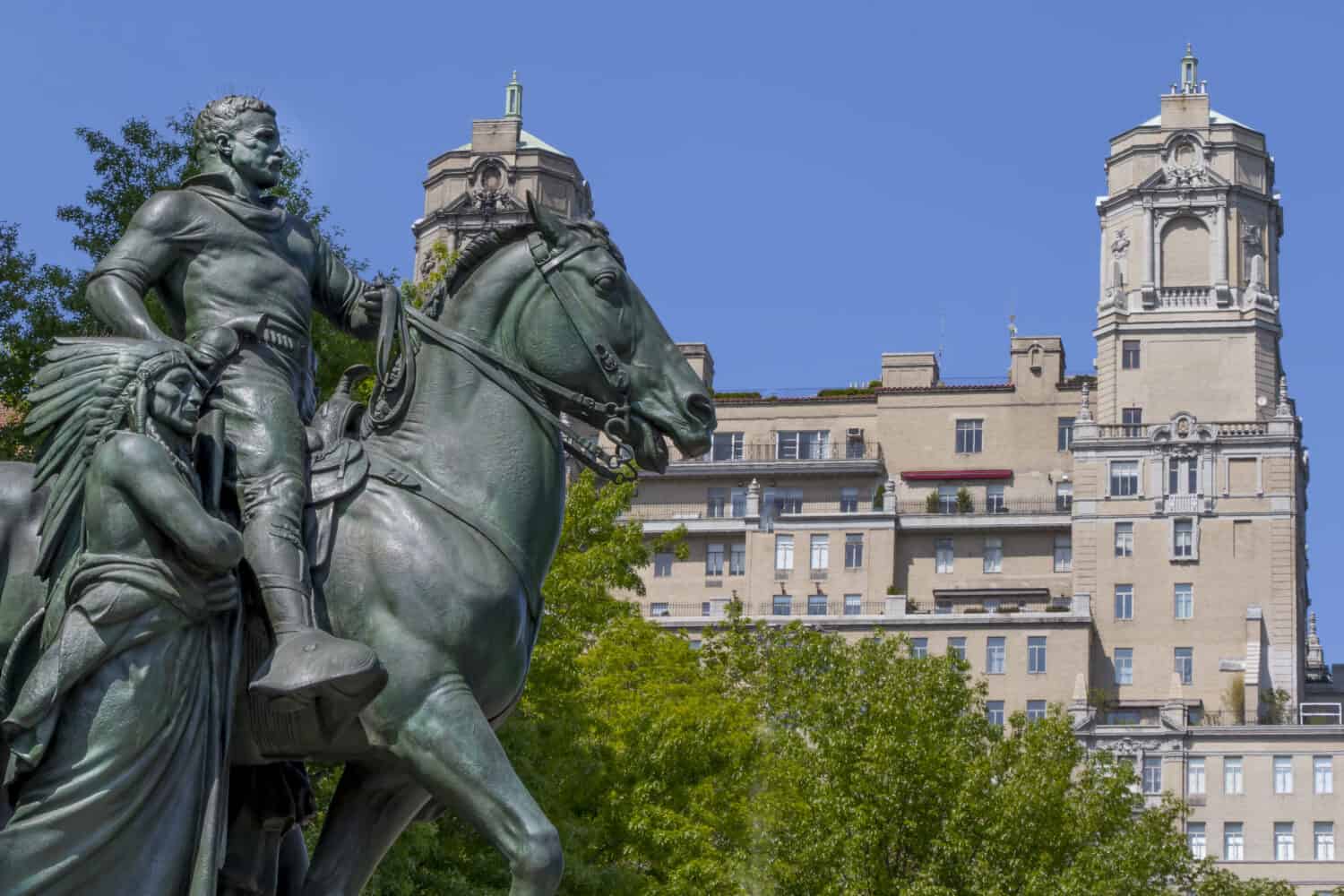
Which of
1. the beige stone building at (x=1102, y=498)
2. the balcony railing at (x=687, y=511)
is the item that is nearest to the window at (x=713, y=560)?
the beige stone building at (x=1102, y=498)

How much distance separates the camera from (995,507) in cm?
14725

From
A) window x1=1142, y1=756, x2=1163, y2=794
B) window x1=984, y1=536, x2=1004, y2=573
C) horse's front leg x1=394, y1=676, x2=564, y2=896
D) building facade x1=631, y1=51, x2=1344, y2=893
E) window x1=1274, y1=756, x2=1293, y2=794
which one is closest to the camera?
horse's front leg x1=394, y1=676, x2=564, y2=896

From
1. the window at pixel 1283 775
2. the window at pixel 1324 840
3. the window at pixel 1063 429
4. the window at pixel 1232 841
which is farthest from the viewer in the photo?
the window at pixel 1063 429

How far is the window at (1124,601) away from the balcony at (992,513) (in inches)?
307

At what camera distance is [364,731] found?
9930mm

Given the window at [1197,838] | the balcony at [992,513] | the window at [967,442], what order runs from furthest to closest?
the window at [967,442] < the balcony at [992,513] < the window at [1197,838]

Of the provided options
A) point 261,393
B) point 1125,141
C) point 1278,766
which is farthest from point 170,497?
point 1125,141

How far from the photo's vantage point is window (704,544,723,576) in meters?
144

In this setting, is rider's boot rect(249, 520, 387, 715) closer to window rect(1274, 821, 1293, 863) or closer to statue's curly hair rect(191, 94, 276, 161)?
statue's curly hair rect(191, 94, 276, 161)

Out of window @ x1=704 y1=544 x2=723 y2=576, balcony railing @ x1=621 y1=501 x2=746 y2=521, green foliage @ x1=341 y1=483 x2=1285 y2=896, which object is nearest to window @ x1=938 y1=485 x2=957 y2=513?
balcony railing @ x1=621 y1=501 x2=746 y2=521

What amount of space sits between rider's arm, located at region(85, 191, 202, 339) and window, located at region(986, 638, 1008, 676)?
402ft

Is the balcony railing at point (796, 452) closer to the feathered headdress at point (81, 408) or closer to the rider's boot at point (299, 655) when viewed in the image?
the feathered headdress at point (81, 408)

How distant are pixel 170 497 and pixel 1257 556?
131 meters

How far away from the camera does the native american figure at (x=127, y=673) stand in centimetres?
970
